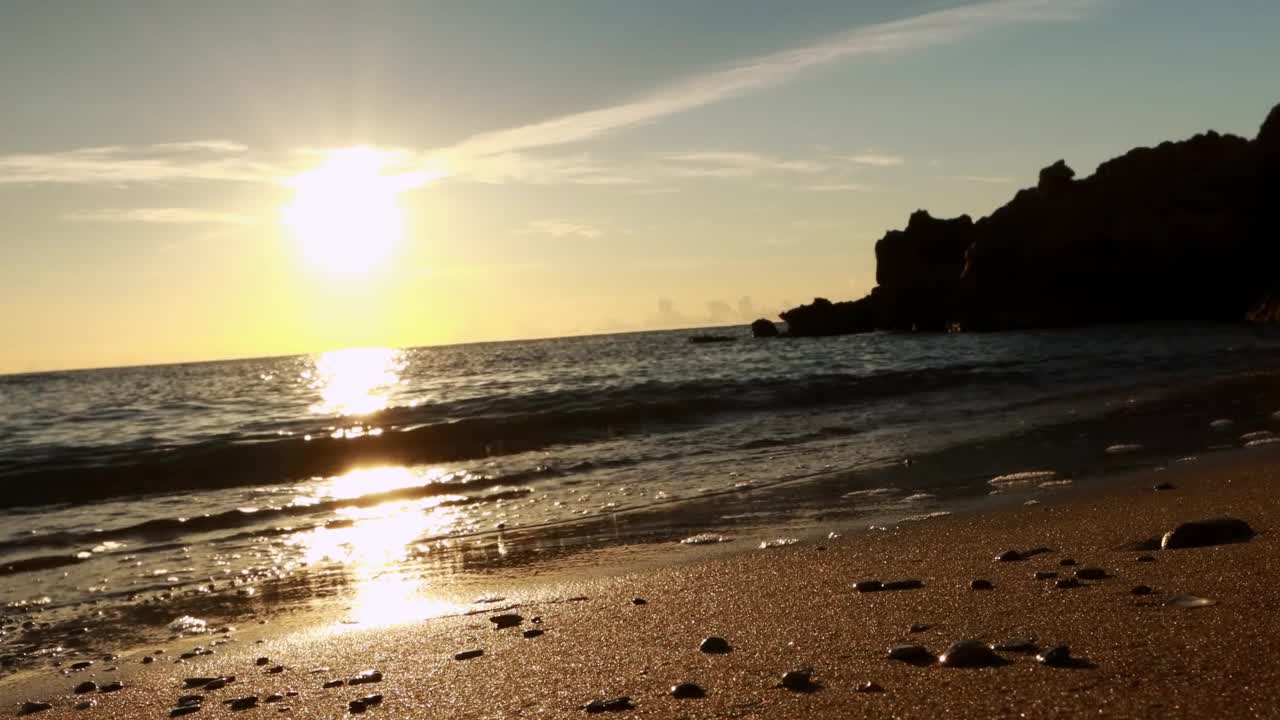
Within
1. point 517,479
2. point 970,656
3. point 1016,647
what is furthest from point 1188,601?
point 517,479

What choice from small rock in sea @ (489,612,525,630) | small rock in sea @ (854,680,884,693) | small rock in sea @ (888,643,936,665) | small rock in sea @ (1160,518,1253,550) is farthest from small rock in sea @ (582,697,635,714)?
small rock in sea @ (1160,518,1253,550)

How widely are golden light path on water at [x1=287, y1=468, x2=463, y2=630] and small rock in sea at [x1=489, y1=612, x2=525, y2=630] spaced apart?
0.66 m

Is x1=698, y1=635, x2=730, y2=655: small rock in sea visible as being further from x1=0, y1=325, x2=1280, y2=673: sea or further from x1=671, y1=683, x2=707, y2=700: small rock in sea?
x1=0, y1=325, x2=1280, y2=673: sea

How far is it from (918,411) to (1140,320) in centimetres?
4568

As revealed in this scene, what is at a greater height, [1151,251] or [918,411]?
[1151,251]

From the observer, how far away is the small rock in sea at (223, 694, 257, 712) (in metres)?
4.74

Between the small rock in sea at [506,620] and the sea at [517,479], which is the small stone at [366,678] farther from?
the sea at [517,479]

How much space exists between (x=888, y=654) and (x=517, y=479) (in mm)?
10686

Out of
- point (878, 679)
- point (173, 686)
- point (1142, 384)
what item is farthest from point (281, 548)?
point (1142, 384)

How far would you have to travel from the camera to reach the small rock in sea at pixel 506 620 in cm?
587

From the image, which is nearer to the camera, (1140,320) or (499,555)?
(499,555)

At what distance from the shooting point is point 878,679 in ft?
12.9

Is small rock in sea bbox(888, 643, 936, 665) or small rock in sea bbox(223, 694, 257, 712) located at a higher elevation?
small rock in sea bbox(888, 643, 936, 665)

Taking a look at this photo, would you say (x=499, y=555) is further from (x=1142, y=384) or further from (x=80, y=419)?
(x=80, y=419)
